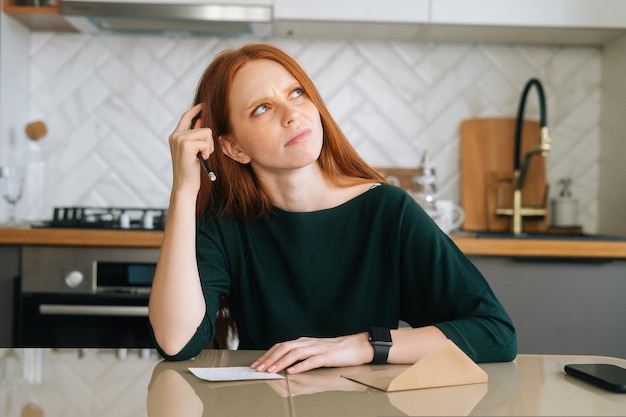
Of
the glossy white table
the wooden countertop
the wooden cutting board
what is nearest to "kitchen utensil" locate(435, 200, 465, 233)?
the wooden cutting board

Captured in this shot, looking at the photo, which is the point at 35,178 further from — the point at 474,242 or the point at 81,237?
the point at 474,242

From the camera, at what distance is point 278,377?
38.1 inches

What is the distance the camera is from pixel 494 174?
9.25 ft

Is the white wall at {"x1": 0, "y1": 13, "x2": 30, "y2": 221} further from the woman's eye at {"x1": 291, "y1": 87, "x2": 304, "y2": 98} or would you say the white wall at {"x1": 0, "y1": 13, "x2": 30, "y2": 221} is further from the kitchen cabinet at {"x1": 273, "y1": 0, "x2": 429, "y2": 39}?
the woman's eye at {"x1": 291, "y1": 87, "x2": 304, "y2": 98}

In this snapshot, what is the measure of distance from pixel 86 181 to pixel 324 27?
1.06 m

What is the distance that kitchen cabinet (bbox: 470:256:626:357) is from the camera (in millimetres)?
2266

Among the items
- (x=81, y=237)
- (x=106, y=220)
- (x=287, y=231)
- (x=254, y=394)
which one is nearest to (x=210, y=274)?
(x=287, y=231)

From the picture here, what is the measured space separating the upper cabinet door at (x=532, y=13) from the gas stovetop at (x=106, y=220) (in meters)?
1.15

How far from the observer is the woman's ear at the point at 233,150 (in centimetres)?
153

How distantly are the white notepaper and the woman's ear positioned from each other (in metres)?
0.61

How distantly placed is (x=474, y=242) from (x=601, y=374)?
1.34m

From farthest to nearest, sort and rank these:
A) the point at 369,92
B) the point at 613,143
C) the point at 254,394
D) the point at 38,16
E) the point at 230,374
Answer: the point at 369,92, the point at 613,143, the point at 38,16, the point at 230,374, the point at 254,394

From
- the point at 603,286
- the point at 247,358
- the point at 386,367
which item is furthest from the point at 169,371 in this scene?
the point at 603,286

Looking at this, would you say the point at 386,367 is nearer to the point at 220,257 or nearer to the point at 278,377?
the point at 278,377
